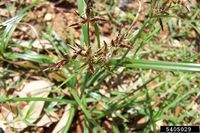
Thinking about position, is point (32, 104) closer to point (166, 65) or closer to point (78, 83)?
point (78, 83)

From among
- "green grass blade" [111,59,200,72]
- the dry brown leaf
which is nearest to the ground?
the dry brown leaf

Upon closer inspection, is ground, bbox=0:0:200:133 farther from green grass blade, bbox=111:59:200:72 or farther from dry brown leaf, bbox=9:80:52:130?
green grass blade, bbox=111:59:200:72

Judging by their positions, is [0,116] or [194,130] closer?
[0,116]

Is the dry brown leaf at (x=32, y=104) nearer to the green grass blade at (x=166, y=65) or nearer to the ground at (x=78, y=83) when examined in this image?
the ground at (x=78, y=83)

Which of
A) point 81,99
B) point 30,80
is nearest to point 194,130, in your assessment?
point 81,99

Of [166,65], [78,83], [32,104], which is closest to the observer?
[166,65]

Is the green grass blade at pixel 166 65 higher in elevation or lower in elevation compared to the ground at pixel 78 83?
higher

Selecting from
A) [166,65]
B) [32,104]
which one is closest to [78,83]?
[32,104]

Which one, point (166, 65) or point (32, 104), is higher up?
point (166, 65)

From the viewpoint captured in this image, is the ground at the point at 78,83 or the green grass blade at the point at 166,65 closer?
the green grass blade at the point at 166,65

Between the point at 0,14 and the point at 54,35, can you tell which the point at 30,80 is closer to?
the point at 54,35

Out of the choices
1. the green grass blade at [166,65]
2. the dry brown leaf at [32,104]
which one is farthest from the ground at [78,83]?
the green grass blade at [166,65]
